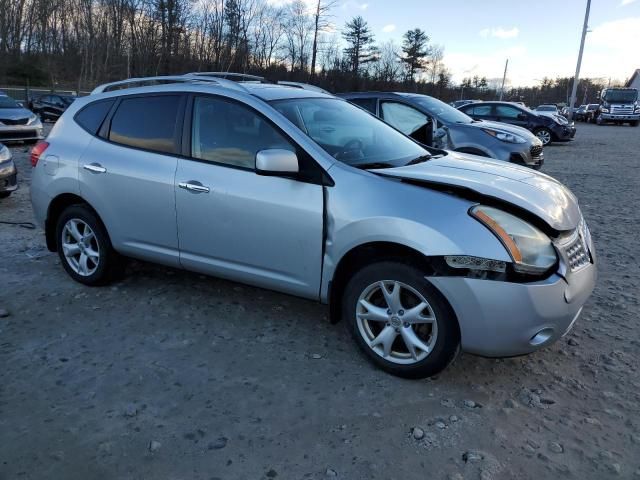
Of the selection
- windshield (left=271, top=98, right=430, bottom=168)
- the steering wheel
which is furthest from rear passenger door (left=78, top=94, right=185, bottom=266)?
the steering wheel

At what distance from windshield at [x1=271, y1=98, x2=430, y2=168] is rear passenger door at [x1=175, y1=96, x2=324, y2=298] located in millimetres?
241

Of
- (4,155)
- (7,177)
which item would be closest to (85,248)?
(7,177)

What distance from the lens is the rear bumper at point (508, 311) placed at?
8.80 ft

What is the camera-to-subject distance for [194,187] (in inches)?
142

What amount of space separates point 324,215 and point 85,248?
238cm

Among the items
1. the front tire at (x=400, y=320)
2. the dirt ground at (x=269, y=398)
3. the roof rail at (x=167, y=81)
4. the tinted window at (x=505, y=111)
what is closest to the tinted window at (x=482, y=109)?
the tinted window at (x=505, y=111)

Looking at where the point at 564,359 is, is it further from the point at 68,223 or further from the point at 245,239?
the point at 68,223

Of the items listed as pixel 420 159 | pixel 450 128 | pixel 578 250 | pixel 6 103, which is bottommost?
pixel 578 250

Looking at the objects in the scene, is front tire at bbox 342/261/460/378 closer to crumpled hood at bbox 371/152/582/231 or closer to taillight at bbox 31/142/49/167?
crumpled hood at bbox 371/152/582/231

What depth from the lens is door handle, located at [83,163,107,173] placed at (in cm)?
410

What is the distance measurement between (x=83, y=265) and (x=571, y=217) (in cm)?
379

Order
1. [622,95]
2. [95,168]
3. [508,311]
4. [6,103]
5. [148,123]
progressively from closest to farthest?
[508,311], [148,123], [95,168], [6,103], [622,95]

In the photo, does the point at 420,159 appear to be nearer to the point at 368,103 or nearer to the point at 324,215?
the point at 324,215

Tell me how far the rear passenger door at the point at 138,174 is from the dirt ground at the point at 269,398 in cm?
53
